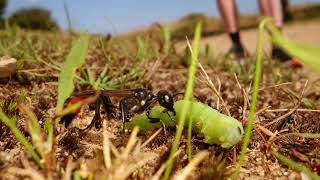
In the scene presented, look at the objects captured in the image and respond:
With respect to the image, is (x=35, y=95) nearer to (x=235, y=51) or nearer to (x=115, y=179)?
(x=115, y=179)

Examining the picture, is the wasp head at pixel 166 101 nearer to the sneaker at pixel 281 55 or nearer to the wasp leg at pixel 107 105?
the wasp leg at pixel 107 105

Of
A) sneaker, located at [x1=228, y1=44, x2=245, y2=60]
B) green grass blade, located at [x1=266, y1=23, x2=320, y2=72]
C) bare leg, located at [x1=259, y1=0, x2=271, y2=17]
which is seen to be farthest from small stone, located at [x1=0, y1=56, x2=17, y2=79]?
bare leg, located at [x1=259, y1=0, x2=271, y2=17]

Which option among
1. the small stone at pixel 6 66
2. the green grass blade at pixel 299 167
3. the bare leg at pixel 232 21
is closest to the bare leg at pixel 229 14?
the bare leg at pixel 232 21

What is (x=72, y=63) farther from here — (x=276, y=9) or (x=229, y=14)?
(x=276, y=9)

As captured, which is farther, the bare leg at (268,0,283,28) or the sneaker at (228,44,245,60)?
the bare leg at (268,0,283,28)

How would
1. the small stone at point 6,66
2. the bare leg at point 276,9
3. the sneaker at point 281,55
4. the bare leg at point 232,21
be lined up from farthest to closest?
the bare leg at point 276,9 → the bare leg at point 232,21 → the sneaker at point 281,55 → the small stone at point 6,66

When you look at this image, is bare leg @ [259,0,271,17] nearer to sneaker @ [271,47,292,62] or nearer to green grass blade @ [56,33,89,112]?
sneaker @ [271,47,292,62]
